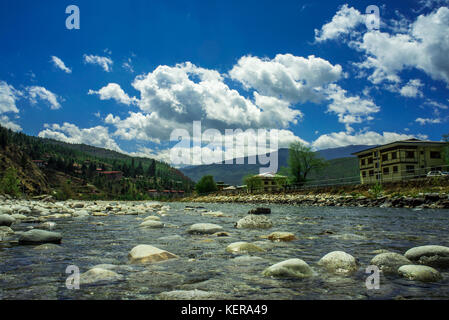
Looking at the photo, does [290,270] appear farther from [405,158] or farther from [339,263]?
[405,158]

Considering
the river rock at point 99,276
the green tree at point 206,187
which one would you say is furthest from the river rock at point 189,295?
the green tree at point 206,187

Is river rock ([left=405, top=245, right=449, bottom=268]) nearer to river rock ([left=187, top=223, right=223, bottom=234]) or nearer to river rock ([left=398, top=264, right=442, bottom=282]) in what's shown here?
river rock ([left=398, top=264, right=442, bottom=282])

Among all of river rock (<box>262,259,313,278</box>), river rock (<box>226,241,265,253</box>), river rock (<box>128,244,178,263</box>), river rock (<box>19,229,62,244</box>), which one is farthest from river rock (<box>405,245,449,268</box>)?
river rock (<box>19,229,62,244</box>)

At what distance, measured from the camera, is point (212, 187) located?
108 m

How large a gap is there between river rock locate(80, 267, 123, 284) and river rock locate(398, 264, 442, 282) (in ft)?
12.8

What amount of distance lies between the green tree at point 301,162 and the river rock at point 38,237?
208 feet

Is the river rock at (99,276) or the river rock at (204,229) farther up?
the river rock at (99,276)

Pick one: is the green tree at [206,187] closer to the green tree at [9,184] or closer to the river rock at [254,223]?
the green tree at [9,184]

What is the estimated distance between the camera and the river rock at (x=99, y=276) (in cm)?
360

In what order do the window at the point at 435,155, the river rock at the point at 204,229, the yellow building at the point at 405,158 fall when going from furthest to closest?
the window at the point at 435,155
the yellow building at the point at 405,158
the river rock at the point at 204,229

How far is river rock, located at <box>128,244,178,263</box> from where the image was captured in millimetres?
4824

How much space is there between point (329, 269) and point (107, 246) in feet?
16.0
